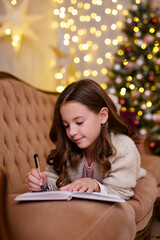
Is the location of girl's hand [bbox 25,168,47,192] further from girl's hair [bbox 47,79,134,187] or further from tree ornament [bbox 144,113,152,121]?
tree ornament [bbox 144,113,152,121]

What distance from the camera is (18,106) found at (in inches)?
87.4

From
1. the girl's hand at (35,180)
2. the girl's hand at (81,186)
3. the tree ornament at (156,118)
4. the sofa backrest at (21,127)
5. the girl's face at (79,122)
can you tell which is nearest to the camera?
the girl's hand at (81,186)

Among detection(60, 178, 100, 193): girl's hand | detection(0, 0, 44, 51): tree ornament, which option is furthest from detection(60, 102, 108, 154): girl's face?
detection(0, 0, 44, 51): tree ornament

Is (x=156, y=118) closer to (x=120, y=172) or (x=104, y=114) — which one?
(x=104, y=114)

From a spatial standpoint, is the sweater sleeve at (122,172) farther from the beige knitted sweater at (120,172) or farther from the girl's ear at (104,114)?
the girl's ear at (104,114)

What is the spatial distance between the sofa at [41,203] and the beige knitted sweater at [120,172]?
86 millimetres

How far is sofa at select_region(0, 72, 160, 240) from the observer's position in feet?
2.81

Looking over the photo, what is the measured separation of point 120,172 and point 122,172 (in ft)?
0.03

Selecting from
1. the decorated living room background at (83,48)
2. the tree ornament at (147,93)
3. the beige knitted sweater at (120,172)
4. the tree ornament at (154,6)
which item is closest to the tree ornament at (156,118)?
the decorated living room background at (83,48)

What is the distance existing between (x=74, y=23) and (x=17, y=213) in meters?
3.83

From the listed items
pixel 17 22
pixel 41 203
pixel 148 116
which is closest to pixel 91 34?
pixel 17 22

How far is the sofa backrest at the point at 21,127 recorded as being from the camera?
1.90 metres

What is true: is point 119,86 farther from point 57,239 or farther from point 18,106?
point 57,239

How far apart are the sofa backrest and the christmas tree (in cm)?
143
